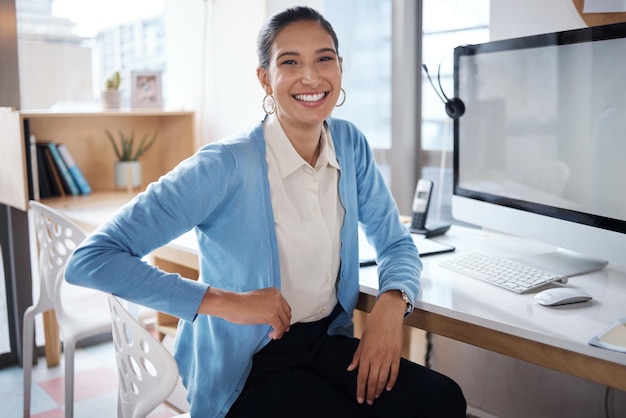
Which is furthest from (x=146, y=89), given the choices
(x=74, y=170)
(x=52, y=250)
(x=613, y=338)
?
(x=613, y=338)

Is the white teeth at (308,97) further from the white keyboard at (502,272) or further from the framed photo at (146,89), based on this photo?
the framed photo at (146,89)

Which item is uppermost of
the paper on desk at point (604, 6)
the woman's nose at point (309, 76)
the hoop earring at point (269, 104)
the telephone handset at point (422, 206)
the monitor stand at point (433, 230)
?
the paper on desk at point (604, 6)

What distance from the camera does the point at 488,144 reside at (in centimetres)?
186

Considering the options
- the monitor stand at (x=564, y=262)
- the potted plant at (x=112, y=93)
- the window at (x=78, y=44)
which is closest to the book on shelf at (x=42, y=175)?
the window at (x=78, y=44)

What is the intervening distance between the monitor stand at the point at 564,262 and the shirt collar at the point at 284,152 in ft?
1.90

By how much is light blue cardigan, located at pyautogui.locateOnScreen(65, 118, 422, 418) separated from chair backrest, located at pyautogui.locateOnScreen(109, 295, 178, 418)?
0.25ft

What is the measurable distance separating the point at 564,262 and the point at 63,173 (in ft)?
6.78

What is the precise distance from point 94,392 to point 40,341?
53 centimetres

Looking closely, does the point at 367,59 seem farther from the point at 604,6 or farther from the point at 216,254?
the point at 216,254

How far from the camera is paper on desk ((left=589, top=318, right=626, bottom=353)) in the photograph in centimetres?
117

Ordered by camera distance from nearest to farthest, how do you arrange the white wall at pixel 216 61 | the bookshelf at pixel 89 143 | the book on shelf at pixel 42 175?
the bookshelf at pixel 89 143, the book on shelf at pixel 42 175, the white wall at pixel 216 61

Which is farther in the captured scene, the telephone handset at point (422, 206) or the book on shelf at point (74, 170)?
the book on shelf at point (74, 170)

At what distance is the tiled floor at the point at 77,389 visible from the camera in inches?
94.5

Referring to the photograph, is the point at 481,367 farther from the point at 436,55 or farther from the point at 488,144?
the point at 436,55
